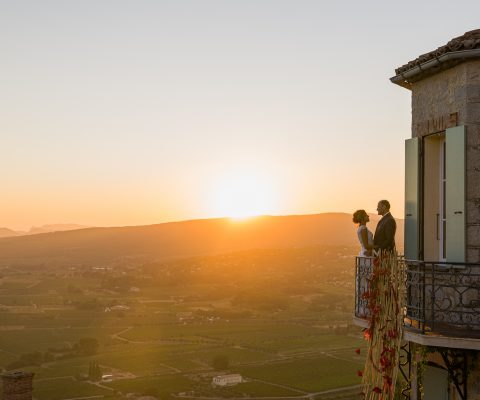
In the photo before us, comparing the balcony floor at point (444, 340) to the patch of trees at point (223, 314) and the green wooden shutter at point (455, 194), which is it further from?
the patch of trees at point (223, 314)

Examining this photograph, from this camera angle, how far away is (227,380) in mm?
78875

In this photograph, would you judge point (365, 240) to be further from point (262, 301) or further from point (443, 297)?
point (262, 301)

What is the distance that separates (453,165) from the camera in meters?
8.83

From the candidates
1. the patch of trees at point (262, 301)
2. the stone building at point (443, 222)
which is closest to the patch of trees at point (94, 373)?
the patch of trees at point (262, 301)

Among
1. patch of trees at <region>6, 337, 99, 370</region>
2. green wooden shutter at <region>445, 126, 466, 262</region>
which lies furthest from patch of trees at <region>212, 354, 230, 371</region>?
green wooden shutter at <region>445, 126, 466, 262</region>

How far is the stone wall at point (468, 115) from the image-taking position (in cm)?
857

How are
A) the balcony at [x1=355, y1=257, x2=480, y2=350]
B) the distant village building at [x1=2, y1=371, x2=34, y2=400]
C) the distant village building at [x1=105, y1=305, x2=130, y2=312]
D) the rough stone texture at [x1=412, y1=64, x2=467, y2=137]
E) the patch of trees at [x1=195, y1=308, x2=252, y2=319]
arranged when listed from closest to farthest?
the balcony at [x1=355, y1=257, x2=480, y2=350], the rough stone texture at [x1=412, y1=64, x2=467, y2=137], the distant village building at [x1=2, y1=371, x2=34, y2=400], the patch of trees at [x1=195, y1=308, x2=252, y2=319], the distant village building at [x1=105, y1=305, x2=130, y2=312]

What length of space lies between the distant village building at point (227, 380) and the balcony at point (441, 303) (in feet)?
235

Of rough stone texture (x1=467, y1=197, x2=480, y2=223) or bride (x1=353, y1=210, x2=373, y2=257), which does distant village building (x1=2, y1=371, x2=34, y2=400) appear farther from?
rough stone texture (x1=467, y1=197, x2=480, y2=223)

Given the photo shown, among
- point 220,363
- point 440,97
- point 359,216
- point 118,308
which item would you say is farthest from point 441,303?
point 118,308

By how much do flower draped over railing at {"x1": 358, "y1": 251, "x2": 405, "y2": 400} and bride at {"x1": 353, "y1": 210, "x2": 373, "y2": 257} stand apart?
2.58 ft

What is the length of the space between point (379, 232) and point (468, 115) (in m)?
2.05

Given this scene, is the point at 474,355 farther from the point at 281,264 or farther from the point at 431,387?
the point at 281,264

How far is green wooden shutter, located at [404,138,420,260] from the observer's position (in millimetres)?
9766
